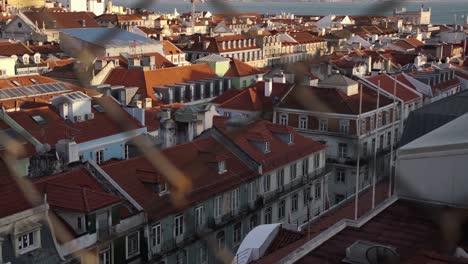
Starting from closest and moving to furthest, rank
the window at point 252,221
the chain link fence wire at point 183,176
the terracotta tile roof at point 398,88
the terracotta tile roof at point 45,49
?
the chain link fence wire at point 183,176 < the window at point 252,221 < the terracotta tile roof at point 398,88 < the terracotta tile roof at point 45,49

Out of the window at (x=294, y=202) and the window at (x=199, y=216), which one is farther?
the window at (x=294, y=202)

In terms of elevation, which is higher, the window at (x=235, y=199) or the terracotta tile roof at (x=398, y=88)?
the terracotta tile roof at (x=398, y=88)

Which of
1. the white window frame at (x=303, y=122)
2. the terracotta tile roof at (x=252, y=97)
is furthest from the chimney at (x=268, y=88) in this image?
the white window frame at (x=303, y=122)

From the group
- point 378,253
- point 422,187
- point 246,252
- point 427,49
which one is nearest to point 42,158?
point 246,252

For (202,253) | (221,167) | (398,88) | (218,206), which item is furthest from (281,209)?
(398,88)

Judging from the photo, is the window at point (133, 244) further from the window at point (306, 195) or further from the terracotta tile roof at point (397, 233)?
the window at point (306, 195)

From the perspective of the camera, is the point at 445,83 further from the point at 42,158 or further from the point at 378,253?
the point at 378,253

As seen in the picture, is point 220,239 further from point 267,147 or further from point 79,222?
point 79,222

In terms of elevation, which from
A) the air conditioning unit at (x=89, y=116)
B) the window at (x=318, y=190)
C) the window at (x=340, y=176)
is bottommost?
the window at (x=340, y=176)

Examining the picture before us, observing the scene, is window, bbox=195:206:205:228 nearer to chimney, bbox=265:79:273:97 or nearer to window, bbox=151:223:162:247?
window, bbox=151:223:162:247
